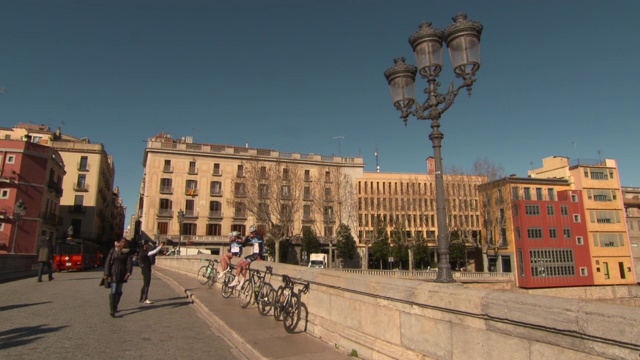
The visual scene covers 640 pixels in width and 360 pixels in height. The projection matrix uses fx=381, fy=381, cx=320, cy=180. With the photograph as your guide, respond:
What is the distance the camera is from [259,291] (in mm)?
8188

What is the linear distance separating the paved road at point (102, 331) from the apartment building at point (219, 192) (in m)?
34.0

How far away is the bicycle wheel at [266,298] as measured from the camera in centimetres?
755

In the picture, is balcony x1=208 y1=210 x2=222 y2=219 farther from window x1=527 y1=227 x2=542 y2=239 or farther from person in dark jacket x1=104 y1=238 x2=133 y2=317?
person in dark jacket x1=104 y1=238 x2=133 y2=317

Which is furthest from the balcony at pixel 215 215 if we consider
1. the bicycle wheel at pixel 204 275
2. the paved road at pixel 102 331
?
the paved road at pixel 102 331

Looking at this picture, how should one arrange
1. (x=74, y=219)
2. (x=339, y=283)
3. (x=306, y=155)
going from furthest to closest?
(x=306, y=155)
(x=74, y=219)
(x=339, y=283)

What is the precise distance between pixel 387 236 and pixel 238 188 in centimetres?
2167

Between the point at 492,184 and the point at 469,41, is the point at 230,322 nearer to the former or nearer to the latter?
the point at 469,41

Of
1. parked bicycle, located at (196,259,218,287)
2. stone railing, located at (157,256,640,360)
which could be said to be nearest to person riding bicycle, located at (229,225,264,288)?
stone railing, located at (157,256,640,360)

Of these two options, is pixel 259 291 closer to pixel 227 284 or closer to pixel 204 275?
pixel 227 284

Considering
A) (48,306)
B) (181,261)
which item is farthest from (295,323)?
(181,261)

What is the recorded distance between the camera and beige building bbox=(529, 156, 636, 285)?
46.3 m

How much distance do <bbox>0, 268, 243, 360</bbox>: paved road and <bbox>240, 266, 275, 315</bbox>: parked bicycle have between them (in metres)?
1.12

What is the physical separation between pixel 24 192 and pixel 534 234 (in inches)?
2079

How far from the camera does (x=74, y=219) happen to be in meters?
46.9
